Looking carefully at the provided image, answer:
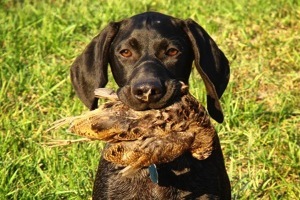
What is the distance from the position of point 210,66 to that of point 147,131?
44.1 inches

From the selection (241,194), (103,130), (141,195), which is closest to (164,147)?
(103,130)

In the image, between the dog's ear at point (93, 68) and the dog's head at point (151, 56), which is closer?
the dog's head at point (151, 56)

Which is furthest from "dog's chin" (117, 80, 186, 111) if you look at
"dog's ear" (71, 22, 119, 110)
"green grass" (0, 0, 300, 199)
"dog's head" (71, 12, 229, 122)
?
"green grass" (0, 0, 300, 199)

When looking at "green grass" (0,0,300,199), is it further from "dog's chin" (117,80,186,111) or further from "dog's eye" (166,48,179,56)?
"dog's chin" (117,80,186,111)

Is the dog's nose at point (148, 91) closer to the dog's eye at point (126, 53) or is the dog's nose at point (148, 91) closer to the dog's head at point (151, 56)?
the dog's head at point (151, 56)

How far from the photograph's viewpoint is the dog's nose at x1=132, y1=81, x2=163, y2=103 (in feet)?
14.9

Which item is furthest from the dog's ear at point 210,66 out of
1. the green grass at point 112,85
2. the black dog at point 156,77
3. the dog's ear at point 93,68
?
the green grass at point 112,85

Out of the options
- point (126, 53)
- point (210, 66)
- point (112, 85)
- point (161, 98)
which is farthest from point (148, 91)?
point (112, 85)

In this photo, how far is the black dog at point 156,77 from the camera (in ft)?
15.5

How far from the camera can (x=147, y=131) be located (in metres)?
4.31

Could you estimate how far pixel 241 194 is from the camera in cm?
621

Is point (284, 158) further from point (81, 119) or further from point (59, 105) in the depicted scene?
point (81, 119)

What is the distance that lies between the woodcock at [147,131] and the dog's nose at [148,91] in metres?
0.11

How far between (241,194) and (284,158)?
2.21 ft
